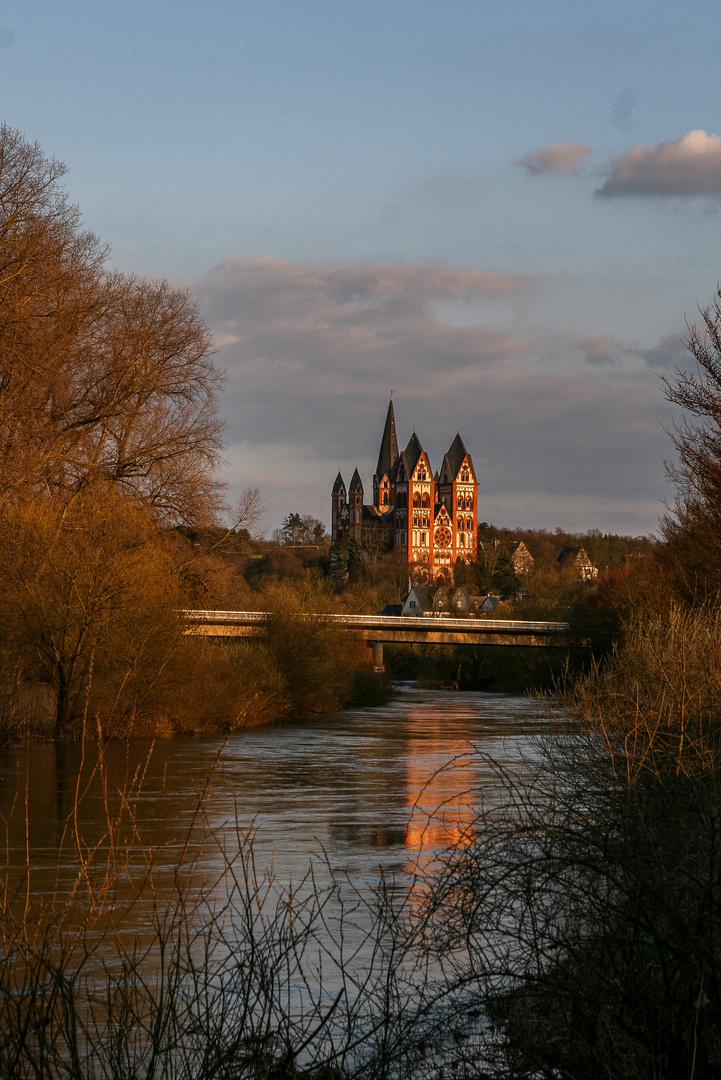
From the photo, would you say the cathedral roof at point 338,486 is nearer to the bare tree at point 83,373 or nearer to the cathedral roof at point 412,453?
the cathedral roof at point 412,453

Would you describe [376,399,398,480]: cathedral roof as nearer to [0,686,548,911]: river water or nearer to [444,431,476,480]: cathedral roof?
[444,431,476,480]: cathedral roof

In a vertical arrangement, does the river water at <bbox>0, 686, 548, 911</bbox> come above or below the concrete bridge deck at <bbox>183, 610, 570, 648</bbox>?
below

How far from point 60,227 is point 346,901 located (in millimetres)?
23158

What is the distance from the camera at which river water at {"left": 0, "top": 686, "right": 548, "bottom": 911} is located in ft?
46.1

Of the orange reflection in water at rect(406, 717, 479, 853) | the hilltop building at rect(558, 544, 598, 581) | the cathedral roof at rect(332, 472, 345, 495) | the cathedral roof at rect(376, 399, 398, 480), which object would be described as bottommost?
the orange reflection in water at rect(406, 717, 479, 853)

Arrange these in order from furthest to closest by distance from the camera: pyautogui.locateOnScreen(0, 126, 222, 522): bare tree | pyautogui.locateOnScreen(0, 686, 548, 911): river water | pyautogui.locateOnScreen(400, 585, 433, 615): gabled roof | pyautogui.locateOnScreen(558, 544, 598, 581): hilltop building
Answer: pyautogui.locateOnScreen(400, 585, 433, 615): gabled roof < pyautogui.locateOnScreen(558, 544, 598, 581): hilltop building < pyautogui.locateOnScreen(0, 126, 222, 522): bare tree < pyautogui.locateOnScreen(0, 686, 548, 911): river water

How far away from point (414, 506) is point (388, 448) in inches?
663

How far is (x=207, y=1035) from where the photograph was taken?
4656 mm

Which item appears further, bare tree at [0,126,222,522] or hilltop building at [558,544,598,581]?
hilltop building at [558,544,598,581]

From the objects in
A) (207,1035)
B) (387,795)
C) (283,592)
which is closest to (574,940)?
(207,1035)

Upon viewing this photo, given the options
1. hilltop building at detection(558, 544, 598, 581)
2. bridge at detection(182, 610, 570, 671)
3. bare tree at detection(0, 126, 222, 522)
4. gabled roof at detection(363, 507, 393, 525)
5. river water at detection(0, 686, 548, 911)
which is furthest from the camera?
gabled roof at detection(363, 507, 393, 525)

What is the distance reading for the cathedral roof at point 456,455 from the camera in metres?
189

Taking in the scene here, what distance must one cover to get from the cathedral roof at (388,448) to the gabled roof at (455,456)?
27.3 feet

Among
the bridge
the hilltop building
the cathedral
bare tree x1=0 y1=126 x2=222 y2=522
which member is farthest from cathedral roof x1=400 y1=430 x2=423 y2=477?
bare tree x1=0 y1=126 x2=222 y2=522
